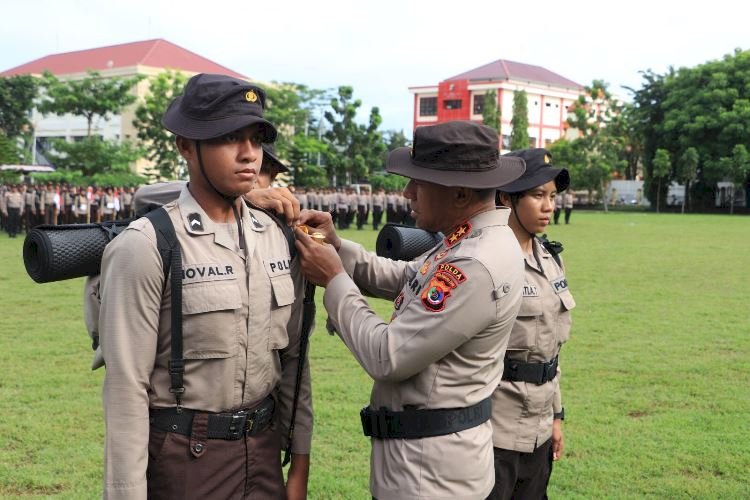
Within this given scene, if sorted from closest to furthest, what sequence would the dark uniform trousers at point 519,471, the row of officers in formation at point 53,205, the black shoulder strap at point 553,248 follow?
the dark uniform trousers at point 519,471 < the black shoulder strap at point 553,248 < the row of officers in formation at point 53,205

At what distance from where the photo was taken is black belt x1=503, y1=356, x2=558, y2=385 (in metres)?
3.28

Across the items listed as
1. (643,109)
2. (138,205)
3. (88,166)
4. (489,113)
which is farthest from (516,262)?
(489,113)

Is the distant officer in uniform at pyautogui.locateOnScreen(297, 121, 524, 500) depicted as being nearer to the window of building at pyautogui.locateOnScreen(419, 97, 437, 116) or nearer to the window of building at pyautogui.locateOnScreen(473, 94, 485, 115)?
the window of building at pyautogui.locateOnScreen(473, 94, 485, 115)

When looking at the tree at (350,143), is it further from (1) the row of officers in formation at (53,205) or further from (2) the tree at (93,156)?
(1) the row of officers in formation at (53,205)

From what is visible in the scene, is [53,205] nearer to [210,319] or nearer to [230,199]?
[230,199]

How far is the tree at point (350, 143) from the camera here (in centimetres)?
4600

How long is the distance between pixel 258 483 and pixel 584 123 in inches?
2007

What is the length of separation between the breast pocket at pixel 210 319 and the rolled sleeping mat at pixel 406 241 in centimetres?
80

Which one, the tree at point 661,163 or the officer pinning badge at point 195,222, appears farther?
the tree at point 661,163

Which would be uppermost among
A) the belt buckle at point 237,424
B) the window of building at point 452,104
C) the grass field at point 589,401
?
the window of building at point 452,104

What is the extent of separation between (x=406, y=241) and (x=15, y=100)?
58381 millimetres

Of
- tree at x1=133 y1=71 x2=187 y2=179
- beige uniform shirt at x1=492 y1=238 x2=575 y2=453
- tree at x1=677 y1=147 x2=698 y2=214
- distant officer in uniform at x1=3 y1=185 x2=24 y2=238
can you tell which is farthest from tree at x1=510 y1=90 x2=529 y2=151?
beige uniform shirt at x1=492 y1=238 x2=575 y2=453

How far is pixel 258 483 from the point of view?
2467 millimetres

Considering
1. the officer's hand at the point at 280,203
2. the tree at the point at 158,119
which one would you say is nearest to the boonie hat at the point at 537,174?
the officer's hand at the point at 280,203
